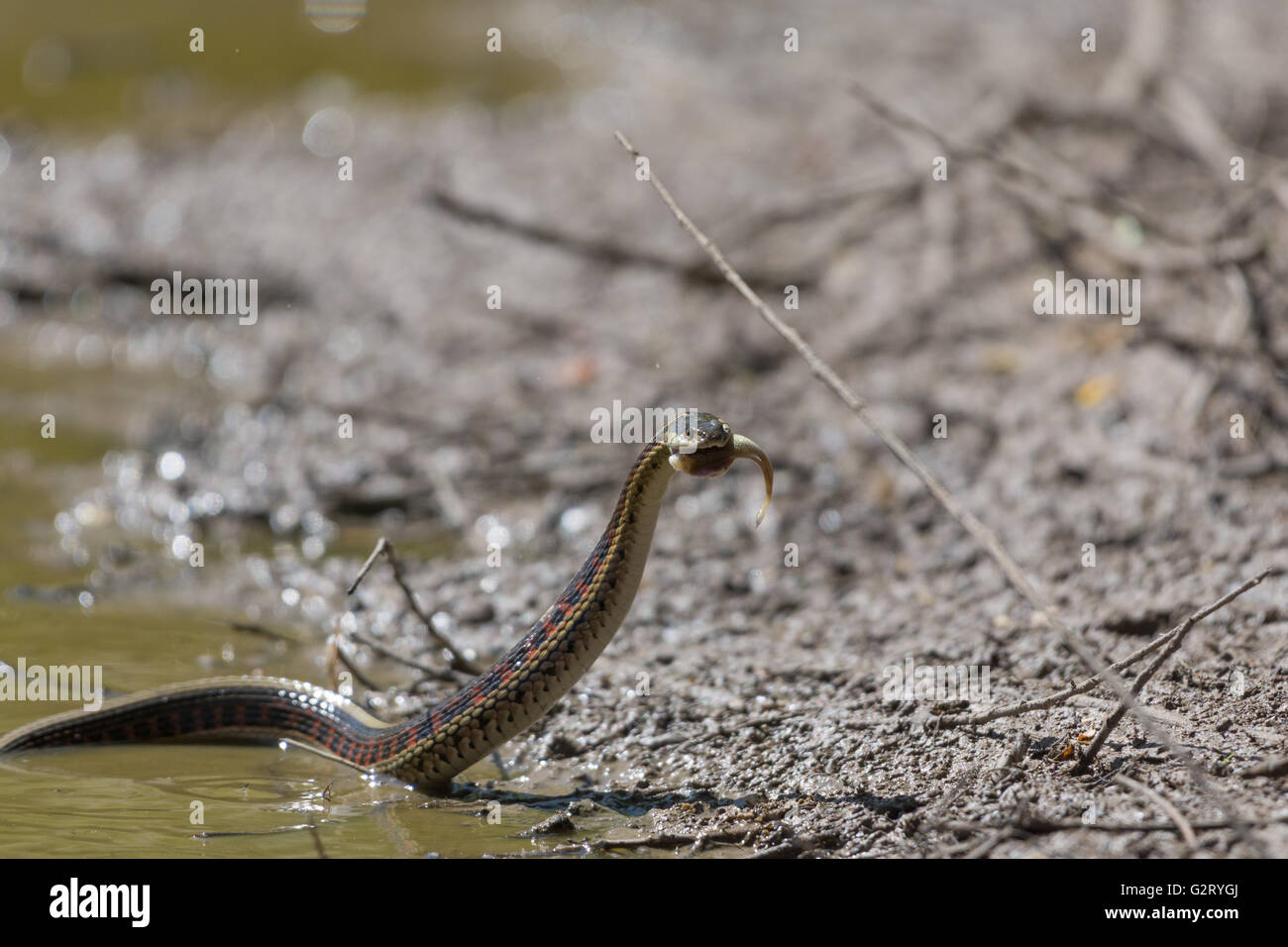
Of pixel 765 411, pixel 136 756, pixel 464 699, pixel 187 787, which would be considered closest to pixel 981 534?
pixel 464 699

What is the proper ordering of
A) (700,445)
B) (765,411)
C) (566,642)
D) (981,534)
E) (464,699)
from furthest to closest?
(765,411) → (464,699) → (566,642) → (700,445) → (981,534)

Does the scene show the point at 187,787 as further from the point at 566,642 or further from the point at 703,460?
the point at 703,460

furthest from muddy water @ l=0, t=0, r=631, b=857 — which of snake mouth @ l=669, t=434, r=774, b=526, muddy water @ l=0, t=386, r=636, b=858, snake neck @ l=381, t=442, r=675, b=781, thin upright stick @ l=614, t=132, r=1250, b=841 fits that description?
thin upright stick @ l=614, t=132, r=1250, b=841

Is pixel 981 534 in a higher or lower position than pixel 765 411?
lower

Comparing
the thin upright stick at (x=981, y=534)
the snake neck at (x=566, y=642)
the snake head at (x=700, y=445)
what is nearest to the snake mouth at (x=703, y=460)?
the snake head at (x=700, y=445)

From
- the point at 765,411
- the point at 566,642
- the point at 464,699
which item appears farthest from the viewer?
the point at 765,411

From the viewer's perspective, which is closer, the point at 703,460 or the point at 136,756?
the point at 703,460

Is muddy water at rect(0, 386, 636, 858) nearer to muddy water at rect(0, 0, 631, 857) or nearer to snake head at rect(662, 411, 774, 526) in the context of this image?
muddy water at rect(0, 0, 631, 857)

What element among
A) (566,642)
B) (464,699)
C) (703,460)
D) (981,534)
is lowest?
(464,699)
